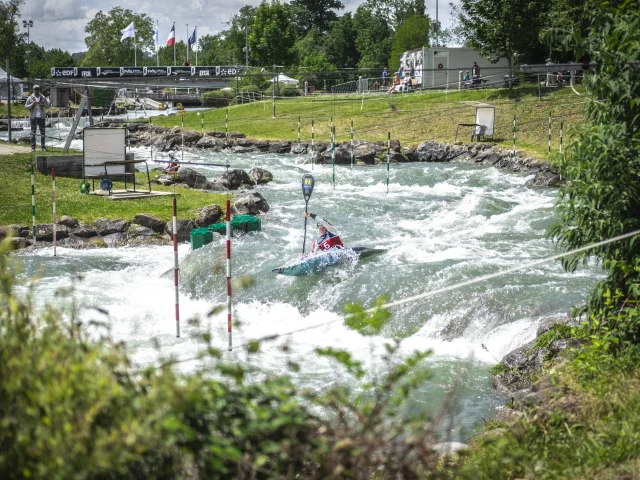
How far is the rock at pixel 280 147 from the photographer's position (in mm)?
37125

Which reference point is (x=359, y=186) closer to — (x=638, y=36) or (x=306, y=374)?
(x=306, y=374)

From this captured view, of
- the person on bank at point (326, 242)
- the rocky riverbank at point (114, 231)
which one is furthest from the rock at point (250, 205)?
the person on bank at point (326, 242)

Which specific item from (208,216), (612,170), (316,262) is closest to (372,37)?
(208,216)

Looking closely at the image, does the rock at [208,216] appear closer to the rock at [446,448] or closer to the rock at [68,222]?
the rock at [68,222]

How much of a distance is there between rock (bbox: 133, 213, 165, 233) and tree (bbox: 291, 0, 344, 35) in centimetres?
11038

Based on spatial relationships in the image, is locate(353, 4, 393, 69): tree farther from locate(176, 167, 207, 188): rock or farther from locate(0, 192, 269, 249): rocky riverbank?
locate(0, 192, 269, 249): rocky riverbank

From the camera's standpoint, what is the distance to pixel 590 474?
5.40 metres

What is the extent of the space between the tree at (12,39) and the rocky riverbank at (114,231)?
8375 cm

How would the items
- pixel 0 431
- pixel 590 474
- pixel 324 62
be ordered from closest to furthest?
pixel 0 431, pixel 590 474, pixel 324 62

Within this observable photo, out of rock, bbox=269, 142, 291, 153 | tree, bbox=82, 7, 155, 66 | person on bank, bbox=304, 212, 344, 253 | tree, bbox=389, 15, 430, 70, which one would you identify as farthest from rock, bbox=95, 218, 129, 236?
tree, bbox=82, 7, 155, 66

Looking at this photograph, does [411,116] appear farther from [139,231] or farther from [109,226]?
[109,226]

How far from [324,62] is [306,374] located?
80.1m

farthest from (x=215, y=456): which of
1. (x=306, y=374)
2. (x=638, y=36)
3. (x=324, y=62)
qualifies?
(x=324, y=62)

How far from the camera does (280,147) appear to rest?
122 feet
